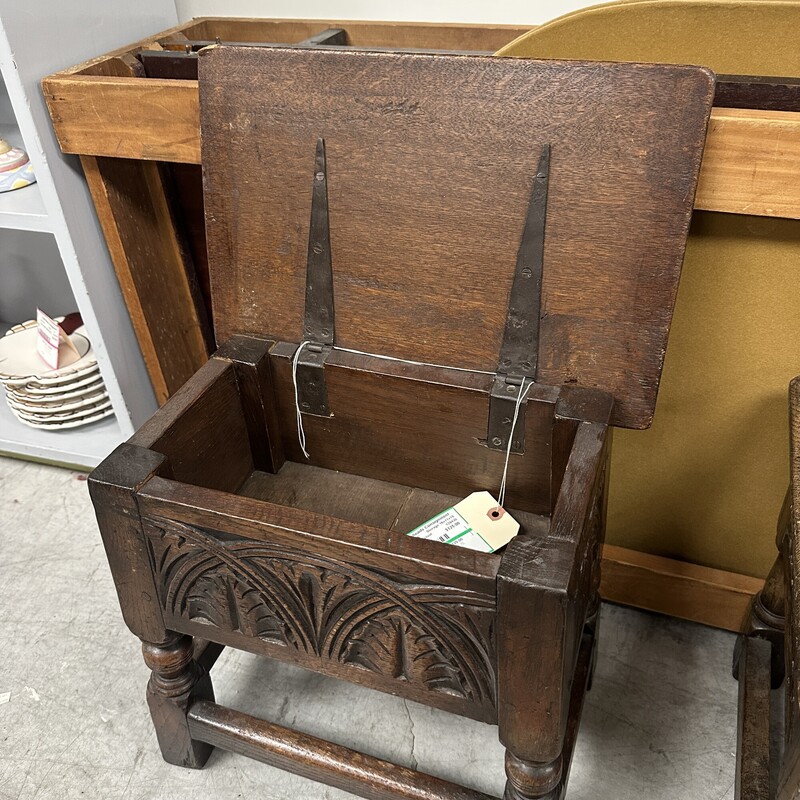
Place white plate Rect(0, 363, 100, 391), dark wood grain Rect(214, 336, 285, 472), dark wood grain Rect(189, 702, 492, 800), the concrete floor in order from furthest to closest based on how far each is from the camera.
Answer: white plate Rect(0, 363, 100, 391)
the concrete floor
dark wood grain Rect(214, 336, 285, 472)
dark wood grain Rect(189, 702, 492, 800)

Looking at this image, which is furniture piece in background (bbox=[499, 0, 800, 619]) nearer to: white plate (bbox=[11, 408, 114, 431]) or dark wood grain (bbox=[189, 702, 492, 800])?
dark wood grain (bbox=[189, 702, 492, 800])

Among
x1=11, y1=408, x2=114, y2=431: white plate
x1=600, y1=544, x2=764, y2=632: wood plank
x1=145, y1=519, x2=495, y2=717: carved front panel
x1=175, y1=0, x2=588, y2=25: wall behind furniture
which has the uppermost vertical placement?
x1=175, y1=0, x2=588, y2=25: wall behind furniture

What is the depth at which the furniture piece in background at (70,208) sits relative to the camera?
49.5 inches

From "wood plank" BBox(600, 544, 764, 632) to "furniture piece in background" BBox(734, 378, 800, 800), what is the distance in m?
0.06

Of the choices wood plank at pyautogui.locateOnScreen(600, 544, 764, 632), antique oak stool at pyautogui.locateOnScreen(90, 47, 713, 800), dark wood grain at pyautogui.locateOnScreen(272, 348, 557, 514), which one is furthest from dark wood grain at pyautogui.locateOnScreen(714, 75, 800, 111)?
wood plank at pyautogui.locateOnScreen(600, 544, 764, 632)

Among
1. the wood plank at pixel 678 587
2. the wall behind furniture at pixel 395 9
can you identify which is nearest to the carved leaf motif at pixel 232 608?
the wood plank at pixel 678 587

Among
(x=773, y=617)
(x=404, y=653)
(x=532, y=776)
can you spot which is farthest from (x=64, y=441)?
(x=773, y=617)

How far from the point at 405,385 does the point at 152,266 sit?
2.29 feet

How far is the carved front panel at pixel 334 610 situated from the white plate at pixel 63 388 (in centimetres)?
90

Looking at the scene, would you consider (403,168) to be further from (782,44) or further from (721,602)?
(721,602)

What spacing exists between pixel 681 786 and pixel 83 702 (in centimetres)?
99

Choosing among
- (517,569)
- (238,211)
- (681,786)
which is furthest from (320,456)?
(681,786)

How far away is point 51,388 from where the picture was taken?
1.74m

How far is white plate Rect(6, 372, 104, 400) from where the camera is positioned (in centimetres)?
174
